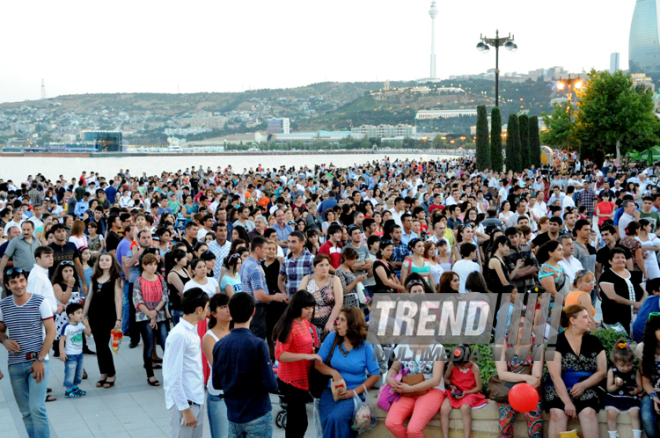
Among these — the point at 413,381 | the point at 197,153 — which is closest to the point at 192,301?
the point at 413,381

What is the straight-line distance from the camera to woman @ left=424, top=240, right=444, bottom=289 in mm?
7712

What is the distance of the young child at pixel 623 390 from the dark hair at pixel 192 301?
322 centimetres

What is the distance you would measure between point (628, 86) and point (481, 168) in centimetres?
1663

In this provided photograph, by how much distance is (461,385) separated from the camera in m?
5.06

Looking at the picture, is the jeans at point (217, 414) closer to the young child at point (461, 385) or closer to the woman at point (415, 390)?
the woman at point (415, 390)

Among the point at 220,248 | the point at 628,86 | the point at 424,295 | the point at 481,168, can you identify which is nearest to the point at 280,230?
the point at 220,248

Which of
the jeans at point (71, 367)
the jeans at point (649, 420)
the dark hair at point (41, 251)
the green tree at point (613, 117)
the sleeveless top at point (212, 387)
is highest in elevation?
the green tree at point (613, 117)

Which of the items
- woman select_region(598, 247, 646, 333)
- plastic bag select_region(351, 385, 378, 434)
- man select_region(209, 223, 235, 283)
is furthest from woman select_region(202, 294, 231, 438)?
woman select_region(598, 247, 646, 333)

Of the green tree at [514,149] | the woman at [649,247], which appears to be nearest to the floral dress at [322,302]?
the woman at [649,247]

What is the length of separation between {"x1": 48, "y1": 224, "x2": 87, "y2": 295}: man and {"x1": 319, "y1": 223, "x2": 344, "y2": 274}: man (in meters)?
3.42

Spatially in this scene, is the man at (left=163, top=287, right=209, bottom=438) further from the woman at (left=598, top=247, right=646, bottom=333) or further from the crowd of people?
the woman at (left=598, top=247, right=646, bottom=333)

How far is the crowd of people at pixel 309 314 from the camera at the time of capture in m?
4.63

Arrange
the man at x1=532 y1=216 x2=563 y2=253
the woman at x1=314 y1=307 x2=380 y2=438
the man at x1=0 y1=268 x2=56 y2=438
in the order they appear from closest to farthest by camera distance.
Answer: the woman at x1=314 y1=307 x2=380 y2=438, the man at x1=0 y1=268 x2=56 y2=438, the man at x1=532 y1=216 x2=563 y2=253

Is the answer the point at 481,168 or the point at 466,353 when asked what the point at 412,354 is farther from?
the point at 481,168
